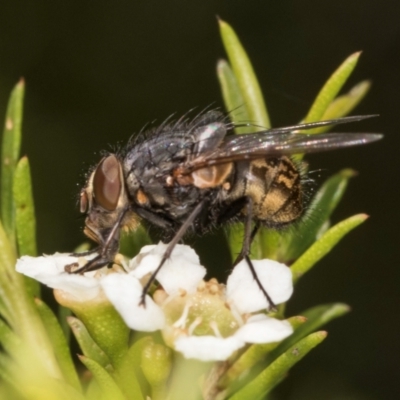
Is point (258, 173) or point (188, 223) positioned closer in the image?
point (188, 223)

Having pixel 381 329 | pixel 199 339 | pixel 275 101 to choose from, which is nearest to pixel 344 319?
pixel 381 329

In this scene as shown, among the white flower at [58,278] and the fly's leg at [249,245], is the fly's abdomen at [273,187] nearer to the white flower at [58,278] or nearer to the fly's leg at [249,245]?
the fly's leg at [249,245]

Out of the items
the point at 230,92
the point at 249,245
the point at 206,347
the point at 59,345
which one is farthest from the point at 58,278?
the point at 230,92

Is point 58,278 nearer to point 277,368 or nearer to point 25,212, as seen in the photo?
point 25,212

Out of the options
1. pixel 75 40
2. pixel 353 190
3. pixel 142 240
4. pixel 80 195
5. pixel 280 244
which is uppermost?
pixel 75 40

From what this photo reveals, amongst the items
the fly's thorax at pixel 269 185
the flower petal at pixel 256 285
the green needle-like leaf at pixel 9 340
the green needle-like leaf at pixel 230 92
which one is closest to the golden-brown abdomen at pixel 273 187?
the fly's thorax at pixel 269 185

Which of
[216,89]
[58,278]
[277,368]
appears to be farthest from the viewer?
[216,89]

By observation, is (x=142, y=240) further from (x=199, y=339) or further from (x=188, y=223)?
(x=199, y=339)
